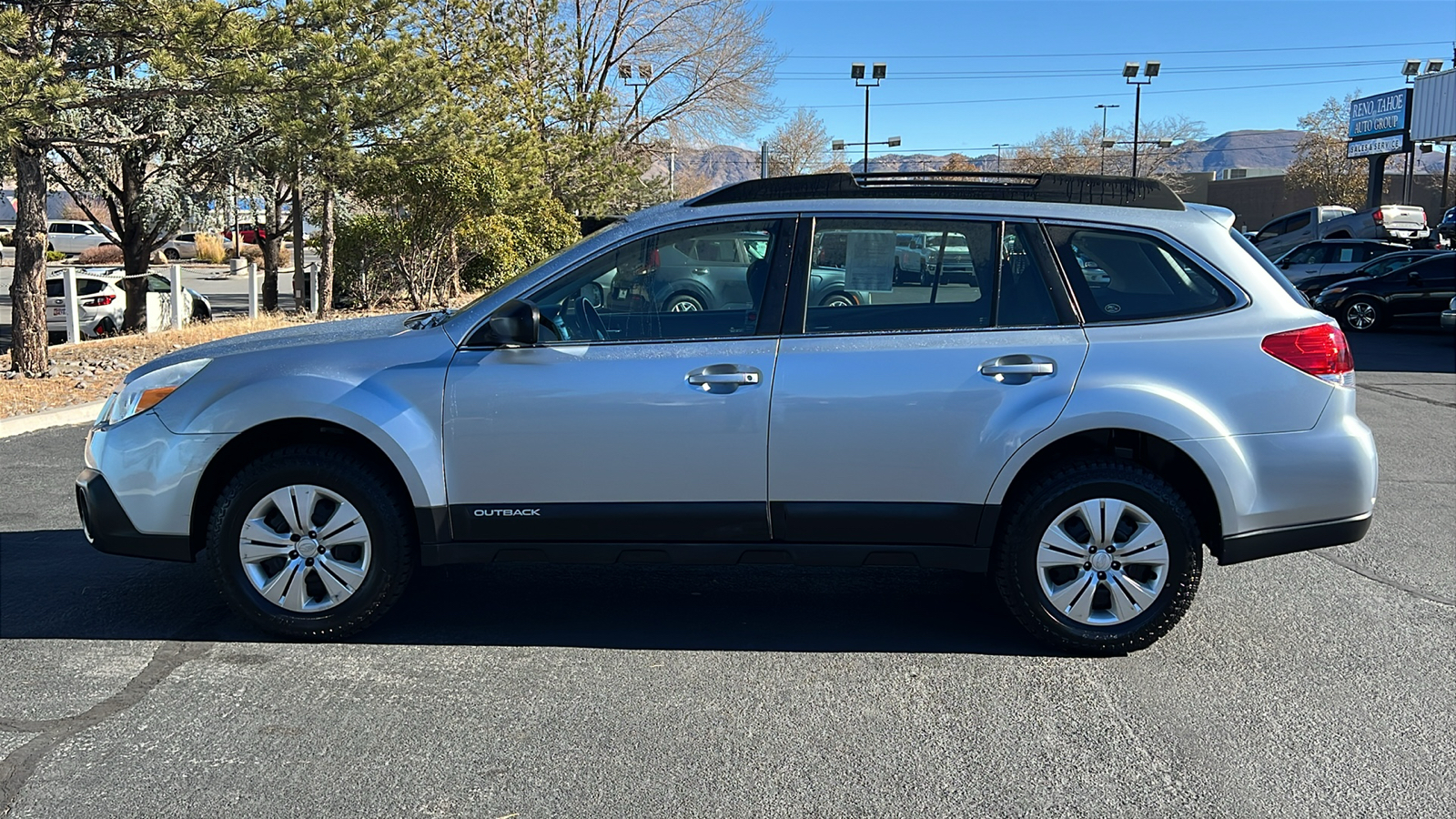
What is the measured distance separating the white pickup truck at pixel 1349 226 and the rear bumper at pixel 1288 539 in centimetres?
3179

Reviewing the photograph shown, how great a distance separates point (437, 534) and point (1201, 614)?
3221mm

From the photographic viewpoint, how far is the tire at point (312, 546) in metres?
4.52

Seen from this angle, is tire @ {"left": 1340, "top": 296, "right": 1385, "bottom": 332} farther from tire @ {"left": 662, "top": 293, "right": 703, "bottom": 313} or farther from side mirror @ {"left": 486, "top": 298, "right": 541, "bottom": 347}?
side mirror @ {"left": 486, "top": 298, "right": 541, "bottom": 347}

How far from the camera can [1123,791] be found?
3.47 metres

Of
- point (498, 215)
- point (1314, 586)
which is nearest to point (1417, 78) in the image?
point (498, 215)

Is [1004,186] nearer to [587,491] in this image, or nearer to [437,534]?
[587,491]

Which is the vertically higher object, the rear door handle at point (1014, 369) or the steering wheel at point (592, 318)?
the steering wheel at point (592, 318)

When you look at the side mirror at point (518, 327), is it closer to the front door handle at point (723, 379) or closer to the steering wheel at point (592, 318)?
the steering wheel at point (592, 318)

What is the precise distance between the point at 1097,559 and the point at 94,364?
12314 millimetres

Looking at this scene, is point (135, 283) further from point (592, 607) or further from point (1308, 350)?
point (1308, 350)

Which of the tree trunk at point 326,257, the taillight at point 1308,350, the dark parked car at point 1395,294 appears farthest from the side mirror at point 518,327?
the dark parked car at point 1395,294

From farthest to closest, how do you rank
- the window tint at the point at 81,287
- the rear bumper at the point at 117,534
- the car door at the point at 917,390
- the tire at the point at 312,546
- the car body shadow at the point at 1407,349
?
the window tint at the point at 81,287
the car body shadow at the point at 1407,349
the rear bumper at the point at 117,534
the tire at the point at 312,546
the car door at the point at 917,390

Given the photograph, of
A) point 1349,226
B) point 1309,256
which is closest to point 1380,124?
point 1349,226

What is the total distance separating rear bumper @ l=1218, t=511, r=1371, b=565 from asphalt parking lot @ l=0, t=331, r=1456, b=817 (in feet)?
1.34
